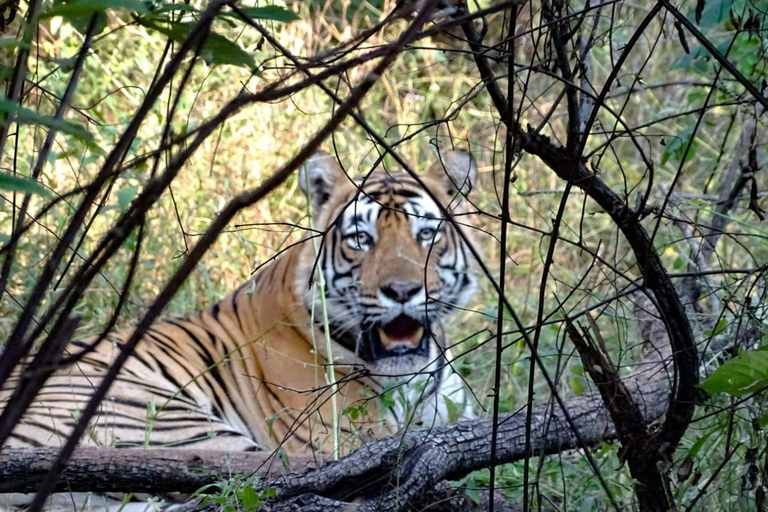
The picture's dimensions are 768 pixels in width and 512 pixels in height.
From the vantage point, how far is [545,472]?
2518 mm

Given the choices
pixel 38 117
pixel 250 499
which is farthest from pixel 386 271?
pixel 38 117

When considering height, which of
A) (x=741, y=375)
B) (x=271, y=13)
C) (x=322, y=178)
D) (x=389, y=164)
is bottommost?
(x=741, y=375)

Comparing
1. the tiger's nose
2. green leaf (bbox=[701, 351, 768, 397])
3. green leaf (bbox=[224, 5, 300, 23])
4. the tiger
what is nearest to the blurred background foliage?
the tiger

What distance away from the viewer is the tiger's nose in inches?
130

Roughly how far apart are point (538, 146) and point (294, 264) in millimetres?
1987

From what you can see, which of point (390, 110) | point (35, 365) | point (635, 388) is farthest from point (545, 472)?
point (390, 110)

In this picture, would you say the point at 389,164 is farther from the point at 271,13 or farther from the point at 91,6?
the point at 91,6

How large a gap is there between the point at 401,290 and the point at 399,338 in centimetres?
20

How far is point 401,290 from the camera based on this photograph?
329cm

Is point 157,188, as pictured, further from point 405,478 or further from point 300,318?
point 300,318

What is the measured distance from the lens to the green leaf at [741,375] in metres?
1.44

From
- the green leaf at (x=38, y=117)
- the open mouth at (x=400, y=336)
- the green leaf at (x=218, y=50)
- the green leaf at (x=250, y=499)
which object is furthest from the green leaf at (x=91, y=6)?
the open mouth at (x=400, y=336)

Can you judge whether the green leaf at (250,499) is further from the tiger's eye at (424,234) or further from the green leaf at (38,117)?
the tiger's eye at (424,234)

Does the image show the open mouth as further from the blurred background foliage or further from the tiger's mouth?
the blurred background foliage
